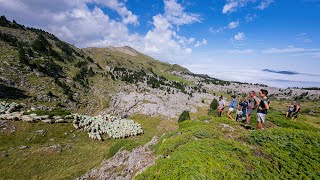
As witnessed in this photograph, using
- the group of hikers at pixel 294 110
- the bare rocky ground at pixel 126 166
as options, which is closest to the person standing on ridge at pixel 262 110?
the bare rocky ground at pixel 126 166

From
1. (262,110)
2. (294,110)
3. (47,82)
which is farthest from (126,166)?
(47,82)

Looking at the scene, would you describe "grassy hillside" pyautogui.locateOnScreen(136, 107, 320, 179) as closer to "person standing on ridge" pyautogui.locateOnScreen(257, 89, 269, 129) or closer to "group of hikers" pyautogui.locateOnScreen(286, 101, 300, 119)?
"person standing on ridge" pyautogui.locateOnScreen(257, 89, 269, 129)

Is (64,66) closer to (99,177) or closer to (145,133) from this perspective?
(145,133)

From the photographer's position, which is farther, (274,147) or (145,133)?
(145,133)

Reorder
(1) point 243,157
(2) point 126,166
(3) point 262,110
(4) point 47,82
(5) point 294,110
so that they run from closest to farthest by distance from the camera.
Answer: (1) point 243,157
(2) point 126,166
(3) point 262,110
(5) point 294,110
(4) point 47,82

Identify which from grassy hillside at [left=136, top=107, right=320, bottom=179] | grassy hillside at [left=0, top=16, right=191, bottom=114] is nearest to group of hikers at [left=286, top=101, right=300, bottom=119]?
grassy hillside at [left=136, top=107, right=320, bottom=179]

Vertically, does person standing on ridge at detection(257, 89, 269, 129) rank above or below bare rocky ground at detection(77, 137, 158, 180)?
above

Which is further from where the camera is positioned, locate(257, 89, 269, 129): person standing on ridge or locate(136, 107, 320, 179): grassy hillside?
locate(257, 89, 269, 129): person standing on ridge

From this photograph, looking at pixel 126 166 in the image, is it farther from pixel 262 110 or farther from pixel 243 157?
pixel 262 110

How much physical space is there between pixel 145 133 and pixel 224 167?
34.3m

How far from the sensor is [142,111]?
59438 millimetres

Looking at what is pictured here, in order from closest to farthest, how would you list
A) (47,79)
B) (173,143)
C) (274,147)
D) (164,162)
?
(164,162) → (274,147) → (173,143) → (47,79)

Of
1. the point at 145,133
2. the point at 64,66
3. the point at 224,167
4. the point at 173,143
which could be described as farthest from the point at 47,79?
the point at 224,167

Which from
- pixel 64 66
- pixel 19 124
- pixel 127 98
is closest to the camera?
pixel 19 124
